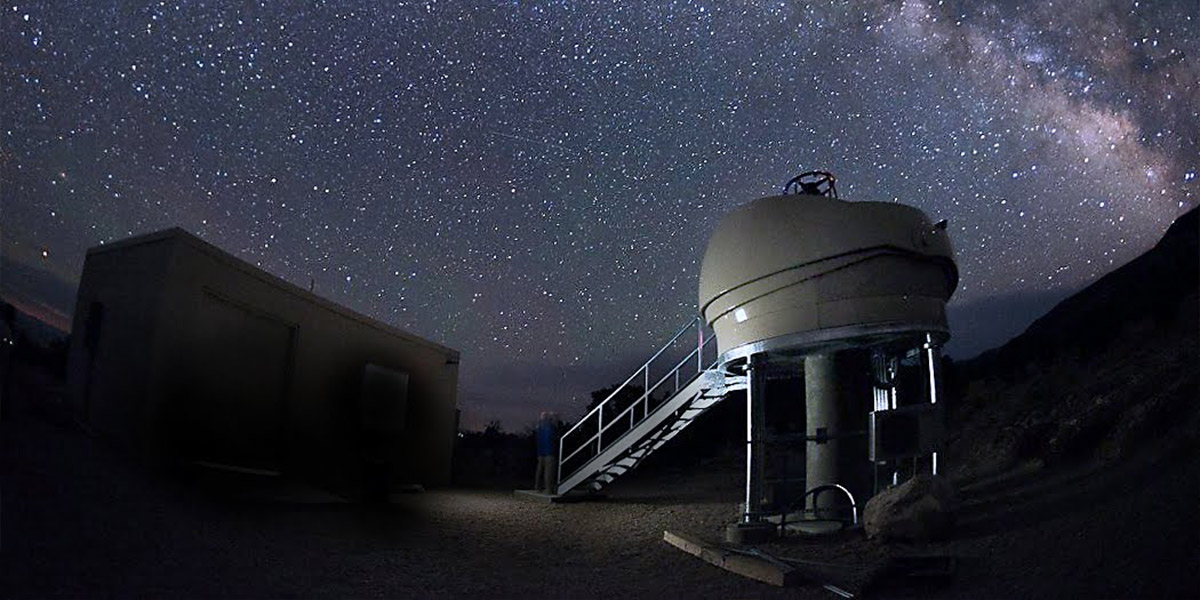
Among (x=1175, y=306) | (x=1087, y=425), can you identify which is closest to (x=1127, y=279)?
(x=1175, y=306)

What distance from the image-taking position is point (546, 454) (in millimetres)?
17406

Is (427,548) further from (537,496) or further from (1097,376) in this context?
(1097,376)

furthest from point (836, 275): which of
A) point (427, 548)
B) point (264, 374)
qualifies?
point (264, 374)

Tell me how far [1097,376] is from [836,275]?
1247 cm

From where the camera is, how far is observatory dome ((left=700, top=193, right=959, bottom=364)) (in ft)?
35.3

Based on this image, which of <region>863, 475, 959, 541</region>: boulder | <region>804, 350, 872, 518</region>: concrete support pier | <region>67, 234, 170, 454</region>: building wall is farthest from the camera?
<region>804, 350, 872, 518</region>: concrete support pier

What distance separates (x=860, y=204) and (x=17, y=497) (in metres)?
11.0

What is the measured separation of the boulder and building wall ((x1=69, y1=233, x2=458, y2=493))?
9.58 meters

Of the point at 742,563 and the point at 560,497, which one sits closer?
the point at 742,563

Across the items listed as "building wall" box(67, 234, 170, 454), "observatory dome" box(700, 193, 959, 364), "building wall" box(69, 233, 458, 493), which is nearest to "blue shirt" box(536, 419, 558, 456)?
"building wall" box(69, 233, 458, 493)

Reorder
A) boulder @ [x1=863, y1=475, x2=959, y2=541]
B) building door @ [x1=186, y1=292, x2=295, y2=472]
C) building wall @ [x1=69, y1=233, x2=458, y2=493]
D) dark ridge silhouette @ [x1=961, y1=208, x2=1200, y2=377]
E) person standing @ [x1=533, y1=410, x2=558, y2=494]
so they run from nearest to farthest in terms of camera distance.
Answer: boulder @ [x1=863, y1=475, x2=959, y2=541]
building wall @ [x1=69, y1=233, x2=458, y2=493]
building door @ [x1=186, y1=292, x2=295, y2=472]
person standing @ [x1=533, y1=410, x2=558, y2=494]
dark ridge silhouette @ [x1=961, y1=208, x2=1200, y2=377]

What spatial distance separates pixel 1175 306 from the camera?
2230 centimetres

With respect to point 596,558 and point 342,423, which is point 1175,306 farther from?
point 342,423

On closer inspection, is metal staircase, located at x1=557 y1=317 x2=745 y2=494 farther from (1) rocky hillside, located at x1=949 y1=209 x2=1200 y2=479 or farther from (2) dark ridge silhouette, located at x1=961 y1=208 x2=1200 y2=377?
(2) dark ridge silhouette, located at x1=961 y1=208 x2=1200 y2=377
